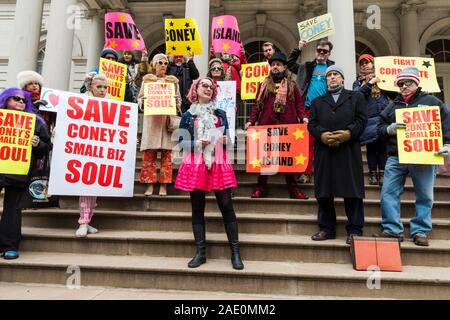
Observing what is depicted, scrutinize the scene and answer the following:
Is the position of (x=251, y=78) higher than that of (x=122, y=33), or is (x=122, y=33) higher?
(x=122, y=33)

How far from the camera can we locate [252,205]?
4.85 metres

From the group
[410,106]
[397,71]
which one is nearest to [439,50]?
[397,71]

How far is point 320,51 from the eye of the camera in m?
5.09

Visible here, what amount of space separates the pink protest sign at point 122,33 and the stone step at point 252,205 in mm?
2927

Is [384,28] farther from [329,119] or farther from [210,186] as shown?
[210,186]

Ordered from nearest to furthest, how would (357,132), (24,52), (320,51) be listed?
(357,132) < (320,51) < (24,52)

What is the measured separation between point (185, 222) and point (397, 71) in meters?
3.97

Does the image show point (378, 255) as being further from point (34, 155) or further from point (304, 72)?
point (34, 155)

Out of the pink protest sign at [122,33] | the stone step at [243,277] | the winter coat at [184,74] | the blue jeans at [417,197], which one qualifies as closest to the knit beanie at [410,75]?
the blue jeans at [417,197]

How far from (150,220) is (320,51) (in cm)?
Result: 350

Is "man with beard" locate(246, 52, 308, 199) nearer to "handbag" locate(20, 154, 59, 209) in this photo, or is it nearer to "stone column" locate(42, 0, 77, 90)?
"handbag" locate(20, 154, 59, 209)
